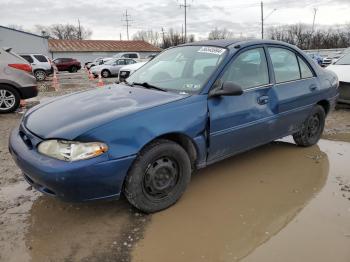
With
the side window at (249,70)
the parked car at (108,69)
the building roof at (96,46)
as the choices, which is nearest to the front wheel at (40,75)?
the parked car at (108,69)

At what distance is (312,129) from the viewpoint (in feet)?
17.4

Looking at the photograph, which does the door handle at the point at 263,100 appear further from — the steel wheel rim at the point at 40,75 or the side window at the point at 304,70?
the steel wheel rim at the point at 40,75

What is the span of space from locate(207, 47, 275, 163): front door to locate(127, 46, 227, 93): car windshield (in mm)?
197

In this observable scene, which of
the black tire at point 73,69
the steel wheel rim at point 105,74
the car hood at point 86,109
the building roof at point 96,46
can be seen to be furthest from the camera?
the building roof at point 96,46

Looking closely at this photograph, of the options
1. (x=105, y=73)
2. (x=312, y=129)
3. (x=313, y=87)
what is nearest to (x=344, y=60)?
(x=312, y=129)

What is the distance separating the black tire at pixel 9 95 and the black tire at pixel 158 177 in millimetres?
6187

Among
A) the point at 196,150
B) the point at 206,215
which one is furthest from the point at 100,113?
the point at 206,215

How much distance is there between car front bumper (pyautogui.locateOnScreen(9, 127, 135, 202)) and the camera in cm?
280

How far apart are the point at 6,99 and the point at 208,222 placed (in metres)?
6.71

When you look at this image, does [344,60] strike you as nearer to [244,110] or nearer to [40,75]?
[244,110]

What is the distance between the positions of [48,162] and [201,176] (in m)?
2.00

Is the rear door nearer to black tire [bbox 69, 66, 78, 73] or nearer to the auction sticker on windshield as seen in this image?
the auction sticker on windshield

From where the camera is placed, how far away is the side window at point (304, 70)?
4.92m

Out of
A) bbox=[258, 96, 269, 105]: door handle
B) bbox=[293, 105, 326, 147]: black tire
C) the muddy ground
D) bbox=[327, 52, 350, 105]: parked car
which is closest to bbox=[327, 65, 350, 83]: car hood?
bbox=[327, 52, 350, 105]: parked car
